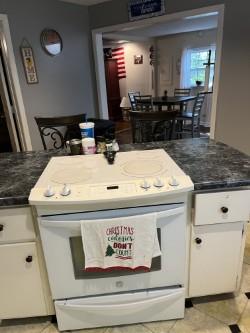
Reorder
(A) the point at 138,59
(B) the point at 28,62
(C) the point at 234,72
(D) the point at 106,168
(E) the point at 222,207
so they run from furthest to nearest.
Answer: (A) the point at 138,59
(B) the point at 28,62
(C) the point at 234,72
(D) the point at 106,168
(E) the point at 222,207

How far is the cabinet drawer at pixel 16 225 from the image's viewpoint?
3.77 ft

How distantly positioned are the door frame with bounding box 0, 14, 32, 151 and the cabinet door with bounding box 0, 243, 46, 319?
2.20m

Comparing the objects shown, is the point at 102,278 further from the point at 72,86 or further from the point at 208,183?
the point at 72,86

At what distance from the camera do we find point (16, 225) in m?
1.17

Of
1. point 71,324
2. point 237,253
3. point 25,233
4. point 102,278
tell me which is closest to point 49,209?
point 25,233

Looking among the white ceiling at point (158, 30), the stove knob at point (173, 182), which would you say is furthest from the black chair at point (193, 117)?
the stove knob at point (173, 182)

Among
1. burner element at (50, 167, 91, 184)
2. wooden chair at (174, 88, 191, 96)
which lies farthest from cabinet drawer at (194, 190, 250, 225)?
wooden chair at (174, 88, 191, 96)

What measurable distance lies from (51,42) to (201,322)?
3.38m

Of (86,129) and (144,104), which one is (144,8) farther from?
(86,129)

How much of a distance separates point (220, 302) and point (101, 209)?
1.02 metres

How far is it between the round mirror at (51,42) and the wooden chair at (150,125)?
73.0 inches

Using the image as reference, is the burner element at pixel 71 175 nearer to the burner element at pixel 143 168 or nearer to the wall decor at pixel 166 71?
the burner element at pixel 143 168

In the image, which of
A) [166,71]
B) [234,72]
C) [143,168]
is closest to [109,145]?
[143,168]

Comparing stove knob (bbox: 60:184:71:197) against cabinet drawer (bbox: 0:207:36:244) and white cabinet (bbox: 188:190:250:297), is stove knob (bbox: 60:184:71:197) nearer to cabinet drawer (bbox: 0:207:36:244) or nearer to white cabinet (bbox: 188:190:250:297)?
cabinet drawer (bbox: 0:207:36:244)
